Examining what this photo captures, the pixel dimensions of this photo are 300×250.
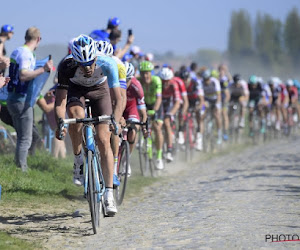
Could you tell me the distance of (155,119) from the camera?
14.8 metres

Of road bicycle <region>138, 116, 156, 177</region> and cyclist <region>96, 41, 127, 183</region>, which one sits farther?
road bicycle <region>138, 116, 156, 177</region>

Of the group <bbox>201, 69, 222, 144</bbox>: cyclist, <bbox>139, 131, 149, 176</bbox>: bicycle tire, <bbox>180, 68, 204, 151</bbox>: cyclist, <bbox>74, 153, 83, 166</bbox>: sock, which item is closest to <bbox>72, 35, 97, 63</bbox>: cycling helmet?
<bbox>74, 153, 83, 166</bbox>: sock

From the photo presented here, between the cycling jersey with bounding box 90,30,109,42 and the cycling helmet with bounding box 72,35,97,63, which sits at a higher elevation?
the cycling jersey with bounding box 90,30,109,42

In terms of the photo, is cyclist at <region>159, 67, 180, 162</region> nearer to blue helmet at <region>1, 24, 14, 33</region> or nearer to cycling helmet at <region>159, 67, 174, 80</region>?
cycling helmet at <region>159, 67, 174, 80</region>

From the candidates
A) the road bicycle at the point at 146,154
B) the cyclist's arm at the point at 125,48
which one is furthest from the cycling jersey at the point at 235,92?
the cyclist's arm at the point at 125,48

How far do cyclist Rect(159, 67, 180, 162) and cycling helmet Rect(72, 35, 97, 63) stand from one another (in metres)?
7.58

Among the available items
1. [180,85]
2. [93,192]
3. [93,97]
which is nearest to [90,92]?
[93,97]

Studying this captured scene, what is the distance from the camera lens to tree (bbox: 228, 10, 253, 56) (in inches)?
5689

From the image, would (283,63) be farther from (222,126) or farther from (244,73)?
(222,126)

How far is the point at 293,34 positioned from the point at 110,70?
132 metres

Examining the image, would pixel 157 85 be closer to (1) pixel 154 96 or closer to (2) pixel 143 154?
(1) pixel 154 96

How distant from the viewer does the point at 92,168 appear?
24.9 feet

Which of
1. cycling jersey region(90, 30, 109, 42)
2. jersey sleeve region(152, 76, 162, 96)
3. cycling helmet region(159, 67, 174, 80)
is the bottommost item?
jersey sleeve region(152, 76, 162, 96)

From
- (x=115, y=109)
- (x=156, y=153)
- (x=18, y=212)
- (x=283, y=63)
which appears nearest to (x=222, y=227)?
(x=115, y=109)
